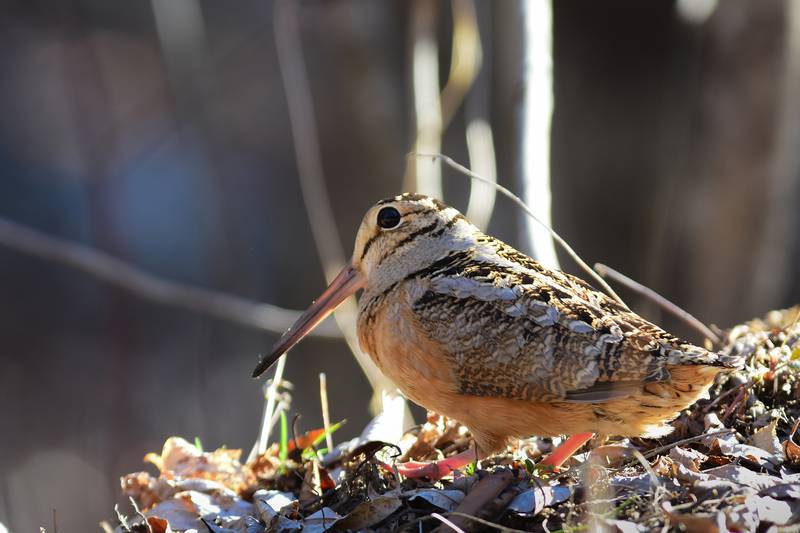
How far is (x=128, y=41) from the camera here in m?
A: 8.77

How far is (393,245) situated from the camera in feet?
10.6

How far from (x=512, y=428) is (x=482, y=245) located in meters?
0.67

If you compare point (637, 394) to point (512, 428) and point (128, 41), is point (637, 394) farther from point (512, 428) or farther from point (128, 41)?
point (128, 41)

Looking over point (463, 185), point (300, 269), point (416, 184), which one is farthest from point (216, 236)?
point (416, 184)

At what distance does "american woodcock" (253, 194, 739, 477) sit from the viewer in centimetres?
255

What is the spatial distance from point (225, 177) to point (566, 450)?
6.38m

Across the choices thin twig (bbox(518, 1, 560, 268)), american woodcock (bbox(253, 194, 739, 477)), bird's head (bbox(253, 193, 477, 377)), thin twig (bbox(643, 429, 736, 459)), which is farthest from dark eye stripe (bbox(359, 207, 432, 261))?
thin twig (bbox(643, 429, 736, 459))

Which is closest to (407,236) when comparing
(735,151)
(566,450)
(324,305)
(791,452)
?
(324,305)

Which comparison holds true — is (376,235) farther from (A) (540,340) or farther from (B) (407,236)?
(A) (540,340)

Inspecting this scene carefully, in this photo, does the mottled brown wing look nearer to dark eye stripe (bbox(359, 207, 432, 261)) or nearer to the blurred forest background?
dark eye stripe (bbox(359, 207, 432, 261))

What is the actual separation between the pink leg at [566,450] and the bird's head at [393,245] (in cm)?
74

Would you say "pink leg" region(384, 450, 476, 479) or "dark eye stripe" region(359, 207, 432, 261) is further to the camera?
"dark eye stripe" region(359, 207, 432, 261)

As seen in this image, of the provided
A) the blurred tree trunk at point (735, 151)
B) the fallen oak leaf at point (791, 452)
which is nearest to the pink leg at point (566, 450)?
the fallen oak leaf at point (791, 452)

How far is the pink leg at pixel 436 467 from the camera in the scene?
9.20 feet
